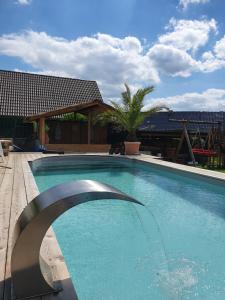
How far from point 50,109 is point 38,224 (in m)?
21.0

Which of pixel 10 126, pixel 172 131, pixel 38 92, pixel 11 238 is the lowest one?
pixel 11 238

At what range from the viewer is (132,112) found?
15.2m

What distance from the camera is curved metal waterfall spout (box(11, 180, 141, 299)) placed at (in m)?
2.08

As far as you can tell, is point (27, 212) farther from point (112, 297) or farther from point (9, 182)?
point (9, 182)

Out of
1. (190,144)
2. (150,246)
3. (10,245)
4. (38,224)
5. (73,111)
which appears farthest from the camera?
(73,111)

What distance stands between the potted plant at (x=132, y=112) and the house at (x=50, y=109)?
6.65 ft

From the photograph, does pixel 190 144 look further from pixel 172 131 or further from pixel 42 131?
pixel 42 131

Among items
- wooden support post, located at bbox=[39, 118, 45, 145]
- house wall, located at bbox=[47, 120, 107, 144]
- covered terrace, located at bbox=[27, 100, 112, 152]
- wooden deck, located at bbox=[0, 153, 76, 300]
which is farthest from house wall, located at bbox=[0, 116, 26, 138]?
wooden deck, located at bbox=[0, 153, 76, 300]

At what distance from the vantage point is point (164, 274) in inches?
136

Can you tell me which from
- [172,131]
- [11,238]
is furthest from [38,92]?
[11,238]

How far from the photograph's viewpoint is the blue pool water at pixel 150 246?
3.15 meters

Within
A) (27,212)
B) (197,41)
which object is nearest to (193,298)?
(27,212)

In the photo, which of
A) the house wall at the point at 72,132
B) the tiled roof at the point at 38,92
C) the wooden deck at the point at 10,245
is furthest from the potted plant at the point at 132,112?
the wooden deck at the point at 10,245

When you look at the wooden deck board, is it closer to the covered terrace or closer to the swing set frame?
the swing set frame
